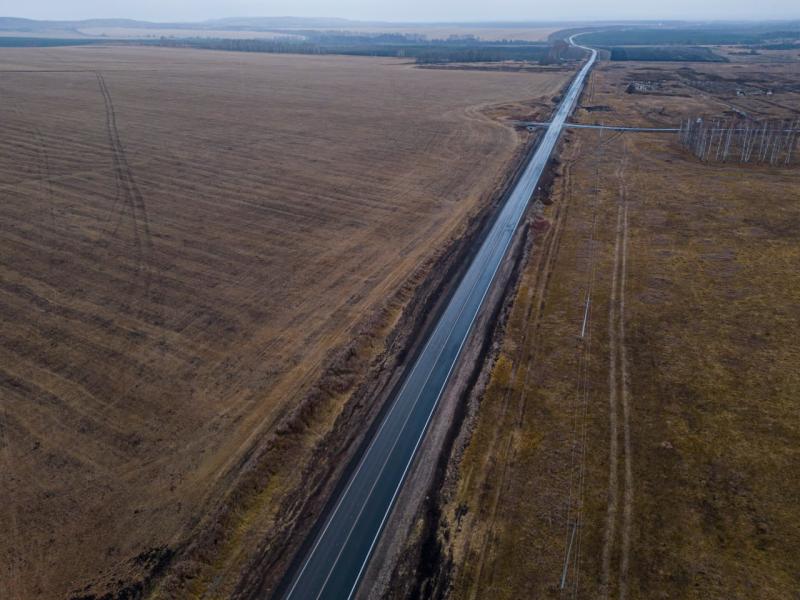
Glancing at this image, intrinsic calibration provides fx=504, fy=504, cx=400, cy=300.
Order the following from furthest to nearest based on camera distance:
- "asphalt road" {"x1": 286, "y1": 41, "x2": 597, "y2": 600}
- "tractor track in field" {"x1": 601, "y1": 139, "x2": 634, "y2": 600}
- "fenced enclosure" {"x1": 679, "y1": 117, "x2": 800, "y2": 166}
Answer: "fenced enclosure" {"x1": 679, "y1": 117, "x2": 800, "y2": 166} → "asphalt road" {"x1": 286, "y1": 41, "x2": 597, "y2": 600} → "tractor track in field" {"x1": 601, "y1": 139, "x2": 634, "y2": 600}

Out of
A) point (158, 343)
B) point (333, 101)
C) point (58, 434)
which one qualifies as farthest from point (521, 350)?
point (333, 101)

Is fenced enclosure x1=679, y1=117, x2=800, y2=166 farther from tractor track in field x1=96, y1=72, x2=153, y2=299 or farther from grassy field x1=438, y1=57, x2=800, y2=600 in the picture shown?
tractor track in field x1=96, y1=72, x2=153, y2=299

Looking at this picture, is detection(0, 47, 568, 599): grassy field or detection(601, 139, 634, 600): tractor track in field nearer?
detection(601, 139, 634, 600): tractor track in field

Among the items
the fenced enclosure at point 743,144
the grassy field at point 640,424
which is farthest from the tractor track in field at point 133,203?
the fenced enclosure at point 743,144

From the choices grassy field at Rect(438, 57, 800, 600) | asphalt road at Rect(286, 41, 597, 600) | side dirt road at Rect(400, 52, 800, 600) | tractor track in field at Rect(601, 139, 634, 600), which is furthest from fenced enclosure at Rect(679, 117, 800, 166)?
asphalt road at Rect(286, 41, 597, 600)

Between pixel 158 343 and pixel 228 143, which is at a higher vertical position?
pixel 228 143

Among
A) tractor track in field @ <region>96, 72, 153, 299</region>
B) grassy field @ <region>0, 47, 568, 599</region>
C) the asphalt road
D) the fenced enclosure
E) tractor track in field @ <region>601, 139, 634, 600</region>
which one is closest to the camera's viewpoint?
tractor track in field @ <region>601, 139, 634, 600</region>

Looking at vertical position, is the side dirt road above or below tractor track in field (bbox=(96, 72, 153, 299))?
below

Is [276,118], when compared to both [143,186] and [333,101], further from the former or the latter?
[143,186]
